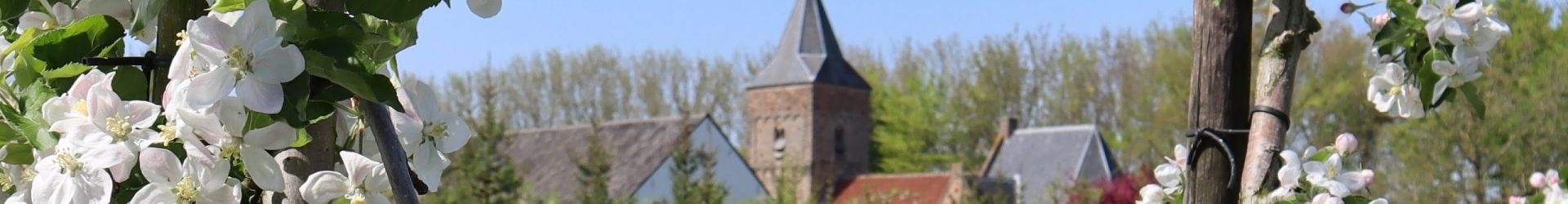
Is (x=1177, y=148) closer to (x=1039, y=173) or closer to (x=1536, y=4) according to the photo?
(x=1536, y=4)

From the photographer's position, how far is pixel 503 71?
44.7m

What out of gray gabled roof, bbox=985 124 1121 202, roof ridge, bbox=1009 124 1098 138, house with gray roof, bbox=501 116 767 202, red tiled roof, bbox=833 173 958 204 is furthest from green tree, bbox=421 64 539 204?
roof ridge, bbox=1009 124 1098 138

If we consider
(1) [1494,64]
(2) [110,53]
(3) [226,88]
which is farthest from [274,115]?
(1) [1494,64]

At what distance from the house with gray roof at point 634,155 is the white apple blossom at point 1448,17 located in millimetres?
27593

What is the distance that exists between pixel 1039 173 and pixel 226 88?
135 feet

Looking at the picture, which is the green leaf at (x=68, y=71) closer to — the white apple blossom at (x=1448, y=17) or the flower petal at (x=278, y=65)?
the flower petal at (x=278, y=65)

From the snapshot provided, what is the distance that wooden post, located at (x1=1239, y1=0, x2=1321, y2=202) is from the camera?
2496 millimetres

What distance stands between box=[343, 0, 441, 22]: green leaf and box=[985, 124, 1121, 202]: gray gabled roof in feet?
126

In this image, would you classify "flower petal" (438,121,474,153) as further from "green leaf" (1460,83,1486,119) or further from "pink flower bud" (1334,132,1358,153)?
"green leaf" (1460,83,1486,119)

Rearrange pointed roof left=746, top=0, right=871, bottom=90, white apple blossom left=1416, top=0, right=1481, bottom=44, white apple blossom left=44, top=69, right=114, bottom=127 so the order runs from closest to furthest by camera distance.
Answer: white apple blossom left=44, top=69, right=114, bottom=127 < white apple blossom left=1416, top=0, right=1481, bottom=44 < pointed roof left=746, top=0, right=871, bottom=90

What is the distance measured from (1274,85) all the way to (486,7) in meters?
1.53

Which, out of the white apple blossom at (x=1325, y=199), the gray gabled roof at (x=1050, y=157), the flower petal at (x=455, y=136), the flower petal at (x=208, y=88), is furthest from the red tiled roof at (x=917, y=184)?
the flower petal at (x=208, y=88)

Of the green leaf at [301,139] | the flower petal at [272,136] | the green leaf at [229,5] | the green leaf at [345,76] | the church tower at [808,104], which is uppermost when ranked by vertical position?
the green leaf at [229,5]

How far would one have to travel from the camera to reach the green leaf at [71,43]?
1218mm
